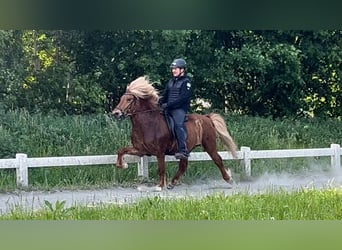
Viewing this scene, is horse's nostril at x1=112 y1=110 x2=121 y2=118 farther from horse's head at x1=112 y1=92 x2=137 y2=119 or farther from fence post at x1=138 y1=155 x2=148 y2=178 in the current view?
fence post at x1=138 y1=155 x2=148 y2=178

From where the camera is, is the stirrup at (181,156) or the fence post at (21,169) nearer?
the fence post at (21,169)

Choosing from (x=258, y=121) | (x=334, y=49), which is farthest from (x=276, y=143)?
(x=334, y=49)

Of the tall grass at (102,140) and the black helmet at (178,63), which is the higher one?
the black helmet at (178,63)

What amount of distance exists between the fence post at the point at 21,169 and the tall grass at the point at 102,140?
0.06 ft

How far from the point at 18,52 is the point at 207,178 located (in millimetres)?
916

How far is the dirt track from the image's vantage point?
3484 millimetres

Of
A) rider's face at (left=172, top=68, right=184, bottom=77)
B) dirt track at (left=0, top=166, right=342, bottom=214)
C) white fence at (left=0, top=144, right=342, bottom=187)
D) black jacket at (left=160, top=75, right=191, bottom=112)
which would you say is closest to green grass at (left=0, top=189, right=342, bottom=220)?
dirt track at (left=0, top=166, right=342, bottom=214)

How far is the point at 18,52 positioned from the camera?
3533 millimetres

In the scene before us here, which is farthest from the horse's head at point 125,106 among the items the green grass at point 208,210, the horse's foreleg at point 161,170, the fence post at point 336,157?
the fence post at point 336,157

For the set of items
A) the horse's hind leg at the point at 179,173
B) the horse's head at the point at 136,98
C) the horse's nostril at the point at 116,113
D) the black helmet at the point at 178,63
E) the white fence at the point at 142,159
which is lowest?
the horse's hind leg at the point at 179,173

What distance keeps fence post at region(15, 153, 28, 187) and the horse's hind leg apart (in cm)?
58

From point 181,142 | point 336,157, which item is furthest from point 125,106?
point 336,157

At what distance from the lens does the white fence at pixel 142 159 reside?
137 inches

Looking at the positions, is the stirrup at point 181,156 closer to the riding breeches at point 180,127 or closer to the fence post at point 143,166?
the riding breeches at point 180,127
